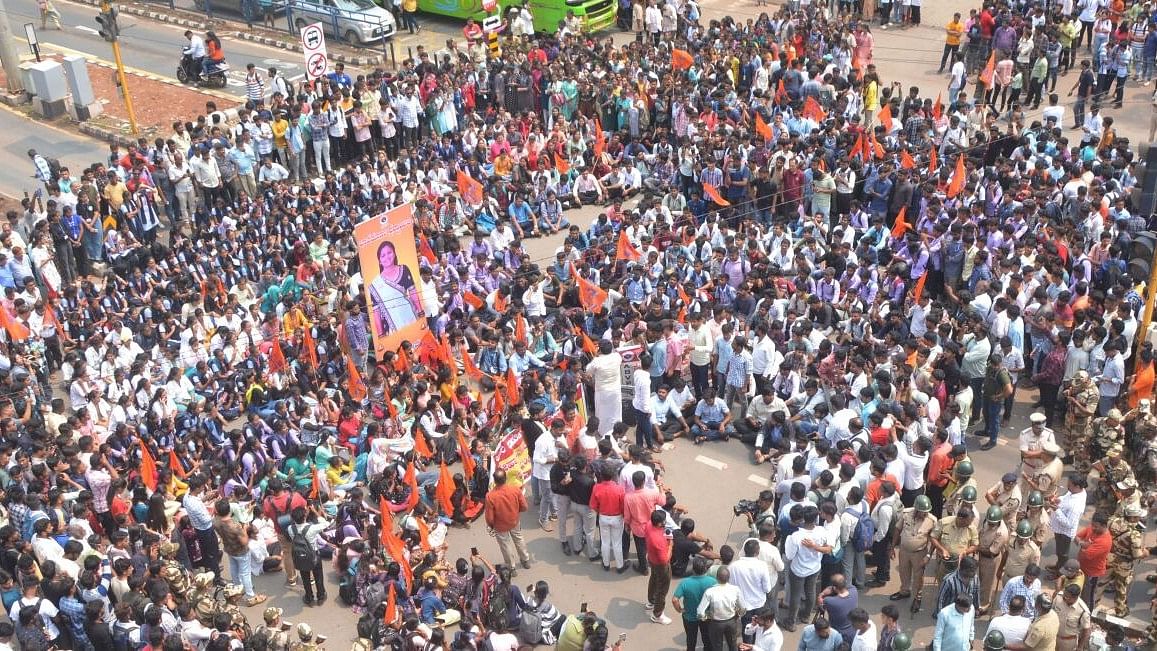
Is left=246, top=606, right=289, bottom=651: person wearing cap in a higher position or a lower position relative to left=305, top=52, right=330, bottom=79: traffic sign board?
lower

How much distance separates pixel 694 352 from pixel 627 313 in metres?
1.67

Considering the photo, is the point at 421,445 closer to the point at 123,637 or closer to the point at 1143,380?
the point at 123,637

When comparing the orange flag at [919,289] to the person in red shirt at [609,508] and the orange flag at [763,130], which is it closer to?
the orange flag at [763,130]

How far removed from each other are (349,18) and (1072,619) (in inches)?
986

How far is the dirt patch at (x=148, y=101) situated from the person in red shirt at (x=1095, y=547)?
21140mm

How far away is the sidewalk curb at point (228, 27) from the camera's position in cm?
3044

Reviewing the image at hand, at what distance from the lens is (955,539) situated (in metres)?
11.9

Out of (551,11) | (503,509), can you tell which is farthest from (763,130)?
(503,509)

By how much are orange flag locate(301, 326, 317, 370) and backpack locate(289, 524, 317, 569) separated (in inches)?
182

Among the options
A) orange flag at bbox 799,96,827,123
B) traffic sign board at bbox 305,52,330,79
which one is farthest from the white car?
orange flag at bbox 799,96,827,123

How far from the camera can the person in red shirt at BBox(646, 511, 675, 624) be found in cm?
1218

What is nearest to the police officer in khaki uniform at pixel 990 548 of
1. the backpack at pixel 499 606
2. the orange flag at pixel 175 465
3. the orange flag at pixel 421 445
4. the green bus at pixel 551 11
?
the backpack at pixel 499 606

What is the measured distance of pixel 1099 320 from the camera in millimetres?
15133

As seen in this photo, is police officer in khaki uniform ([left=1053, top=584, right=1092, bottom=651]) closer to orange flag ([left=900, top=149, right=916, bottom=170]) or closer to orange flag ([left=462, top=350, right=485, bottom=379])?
orange flag ([left=462, top=350, right=485, bottom=379])
